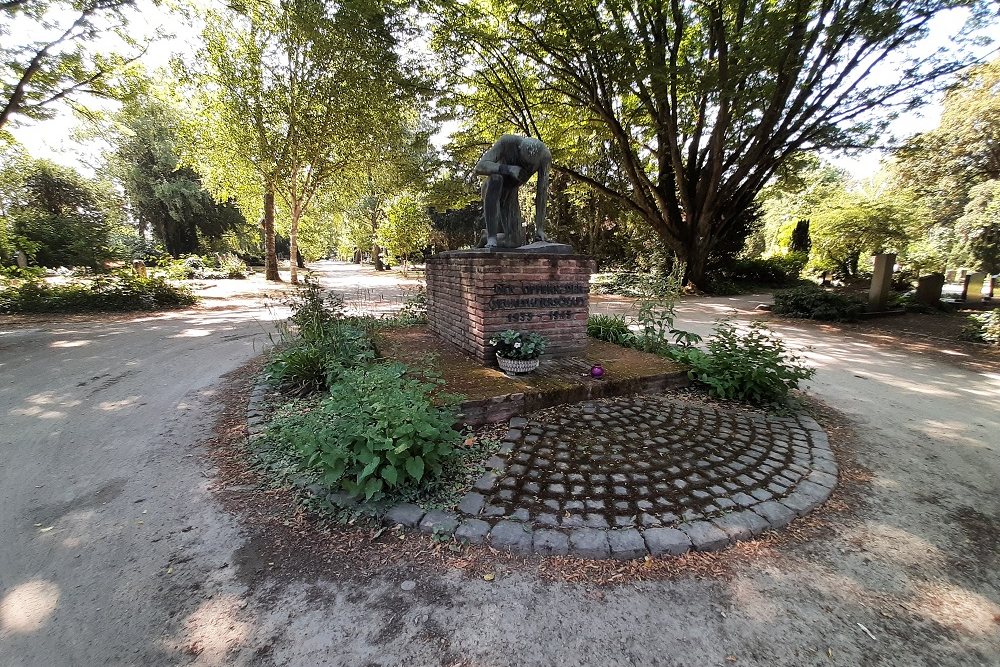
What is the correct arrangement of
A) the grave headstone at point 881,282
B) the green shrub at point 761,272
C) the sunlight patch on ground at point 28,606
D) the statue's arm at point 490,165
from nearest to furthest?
the sunlight patch on ground at point 28,606 → the statue's arm at point 490,165 → the grave headstone at point 881,282 → the green shrub at point 761,272

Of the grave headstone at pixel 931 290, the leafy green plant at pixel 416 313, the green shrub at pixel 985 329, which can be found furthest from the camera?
the grave headstone at pixel 931 290

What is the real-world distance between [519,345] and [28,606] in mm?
3424

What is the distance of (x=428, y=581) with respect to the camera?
6.47ft

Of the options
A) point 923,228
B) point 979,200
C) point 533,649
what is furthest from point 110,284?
point 923,228

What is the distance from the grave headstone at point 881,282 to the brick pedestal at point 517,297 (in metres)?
10.0

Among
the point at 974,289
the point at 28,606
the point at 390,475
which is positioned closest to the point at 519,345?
the point at 390,475

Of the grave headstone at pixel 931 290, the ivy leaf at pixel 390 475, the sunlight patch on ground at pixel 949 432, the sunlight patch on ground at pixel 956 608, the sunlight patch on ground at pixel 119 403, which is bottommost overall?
the sunlight patch on ground at pixel 956 608

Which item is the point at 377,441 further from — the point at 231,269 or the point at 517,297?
the point at 231,269

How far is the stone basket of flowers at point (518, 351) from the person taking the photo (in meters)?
3.97

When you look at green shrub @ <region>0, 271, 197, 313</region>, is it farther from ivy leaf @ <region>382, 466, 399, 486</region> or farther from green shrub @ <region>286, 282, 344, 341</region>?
ivy leaf @ <region>382, 466, 399, 486</region>

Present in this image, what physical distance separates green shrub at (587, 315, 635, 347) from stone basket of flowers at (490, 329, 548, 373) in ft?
7.02

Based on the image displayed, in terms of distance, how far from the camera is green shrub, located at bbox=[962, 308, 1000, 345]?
7.20m

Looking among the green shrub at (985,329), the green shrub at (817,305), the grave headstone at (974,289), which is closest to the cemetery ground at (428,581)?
the green shrub at (985,329)

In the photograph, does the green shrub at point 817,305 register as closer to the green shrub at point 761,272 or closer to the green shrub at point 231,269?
the green shrub at point 761,272
